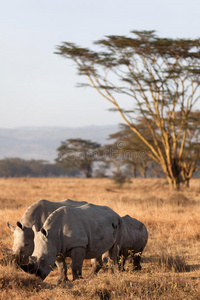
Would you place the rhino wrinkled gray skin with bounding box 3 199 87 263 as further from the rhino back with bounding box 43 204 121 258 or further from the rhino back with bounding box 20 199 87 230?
the rhino back with bounding box 43 204 121 258

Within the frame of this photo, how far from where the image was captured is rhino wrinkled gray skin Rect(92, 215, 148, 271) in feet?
19.3

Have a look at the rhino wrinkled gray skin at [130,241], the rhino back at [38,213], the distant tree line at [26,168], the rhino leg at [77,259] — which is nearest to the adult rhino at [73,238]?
the rhino leg at [77,259]

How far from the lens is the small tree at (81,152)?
5116cm

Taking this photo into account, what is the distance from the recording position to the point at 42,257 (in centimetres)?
469

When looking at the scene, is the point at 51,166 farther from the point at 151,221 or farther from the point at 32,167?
the point at 151,221

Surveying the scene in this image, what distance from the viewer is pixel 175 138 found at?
21.8 m

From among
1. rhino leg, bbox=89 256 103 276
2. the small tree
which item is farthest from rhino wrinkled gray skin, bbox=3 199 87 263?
the small tree

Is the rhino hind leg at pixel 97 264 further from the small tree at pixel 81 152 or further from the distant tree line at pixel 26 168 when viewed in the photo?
the distant tree line at pixel 26 168

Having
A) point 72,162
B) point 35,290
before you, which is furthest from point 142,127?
point 35,290

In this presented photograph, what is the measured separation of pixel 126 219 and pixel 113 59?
15779 mm

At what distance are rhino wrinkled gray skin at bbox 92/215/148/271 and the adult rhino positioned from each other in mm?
220

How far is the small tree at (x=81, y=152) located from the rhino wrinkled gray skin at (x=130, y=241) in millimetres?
44084

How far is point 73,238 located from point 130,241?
5.11 ft

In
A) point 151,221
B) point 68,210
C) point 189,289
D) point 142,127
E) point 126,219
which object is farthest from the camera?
point 142,127
